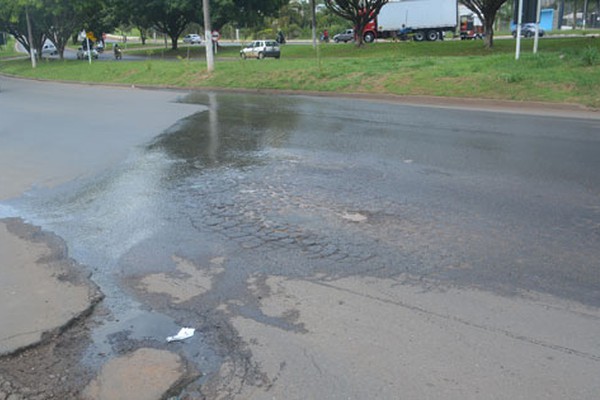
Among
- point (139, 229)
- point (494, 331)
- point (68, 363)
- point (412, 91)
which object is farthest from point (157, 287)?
point (412, 91)

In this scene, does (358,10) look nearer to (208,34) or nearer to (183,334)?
(208,34)

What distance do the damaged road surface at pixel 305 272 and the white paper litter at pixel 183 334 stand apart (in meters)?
0.02

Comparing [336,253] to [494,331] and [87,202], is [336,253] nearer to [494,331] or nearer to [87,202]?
[494,331]

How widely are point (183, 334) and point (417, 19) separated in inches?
2010

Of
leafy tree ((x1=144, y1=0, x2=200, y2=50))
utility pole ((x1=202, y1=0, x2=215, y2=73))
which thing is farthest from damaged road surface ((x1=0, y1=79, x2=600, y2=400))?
leafy tree ((x1=144, y1=0, x2=200, y2=50))

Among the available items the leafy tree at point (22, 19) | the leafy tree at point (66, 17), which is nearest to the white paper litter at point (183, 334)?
the leafy tree at point (22, 19)

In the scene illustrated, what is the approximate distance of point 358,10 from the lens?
39.6m

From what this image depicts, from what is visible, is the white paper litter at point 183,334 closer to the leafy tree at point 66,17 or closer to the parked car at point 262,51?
the parked car at point 262,51

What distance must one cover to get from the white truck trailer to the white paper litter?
160 feet

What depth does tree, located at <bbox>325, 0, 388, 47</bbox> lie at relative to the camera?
39469 mm

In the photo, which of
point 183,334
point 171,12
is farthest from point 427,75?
point 171,12

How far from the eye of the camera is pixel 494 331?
414cm

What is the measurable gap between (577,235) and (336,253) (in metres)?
2.45

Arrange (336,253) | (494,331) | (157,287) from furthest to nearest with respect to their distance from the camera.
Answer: (336,253)
(157,287)
(494,331)
